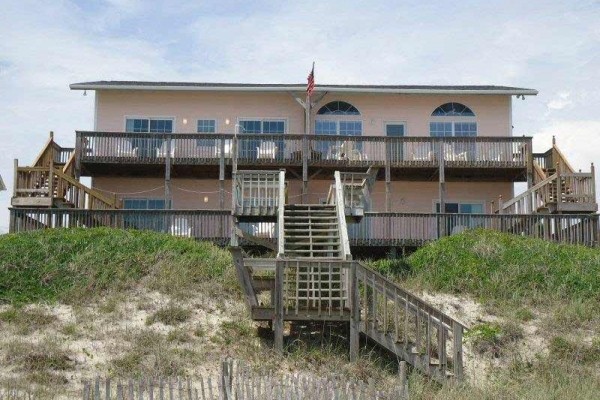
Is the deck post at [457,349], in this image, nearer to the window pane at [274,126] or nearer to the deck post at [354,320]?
the deck post at [354,320]

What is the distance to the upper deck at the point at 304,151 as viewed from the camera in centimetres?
3073

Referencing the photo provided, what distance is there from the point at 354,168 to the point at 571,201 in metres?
7.29

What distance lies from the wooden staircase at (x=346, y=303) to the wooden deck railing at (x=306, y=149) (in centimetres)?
1010

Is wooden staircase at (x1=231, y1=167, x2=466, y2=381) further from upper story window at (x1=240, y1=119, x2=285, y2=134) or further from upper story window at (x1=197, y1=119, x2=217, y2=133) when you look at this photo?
upper story window at (x1=197, y1=119, x2=217, y2=133)

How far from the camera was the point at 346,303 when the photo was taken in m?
18.7

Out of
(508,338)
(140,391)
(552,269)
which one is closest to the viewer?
(140,391)

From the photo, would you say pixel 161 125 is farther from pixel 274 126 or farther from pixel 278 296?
pixel 278 296

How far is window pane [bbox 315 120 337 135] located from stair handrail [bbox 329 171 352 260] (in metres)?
10.4

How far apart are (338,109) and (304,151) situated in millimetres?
4470

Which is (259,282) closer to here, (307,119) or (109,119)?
(307,119)

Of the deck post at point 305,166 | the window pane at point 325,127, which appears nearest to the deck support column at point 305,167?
the deck post at point 305,166

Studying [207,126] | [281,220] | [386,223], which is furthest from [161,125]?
[281,220]

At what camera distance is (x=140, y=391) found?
514 inches

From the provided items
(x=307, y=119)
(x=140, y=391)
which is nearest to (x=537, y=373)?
(x=140, y=391)
